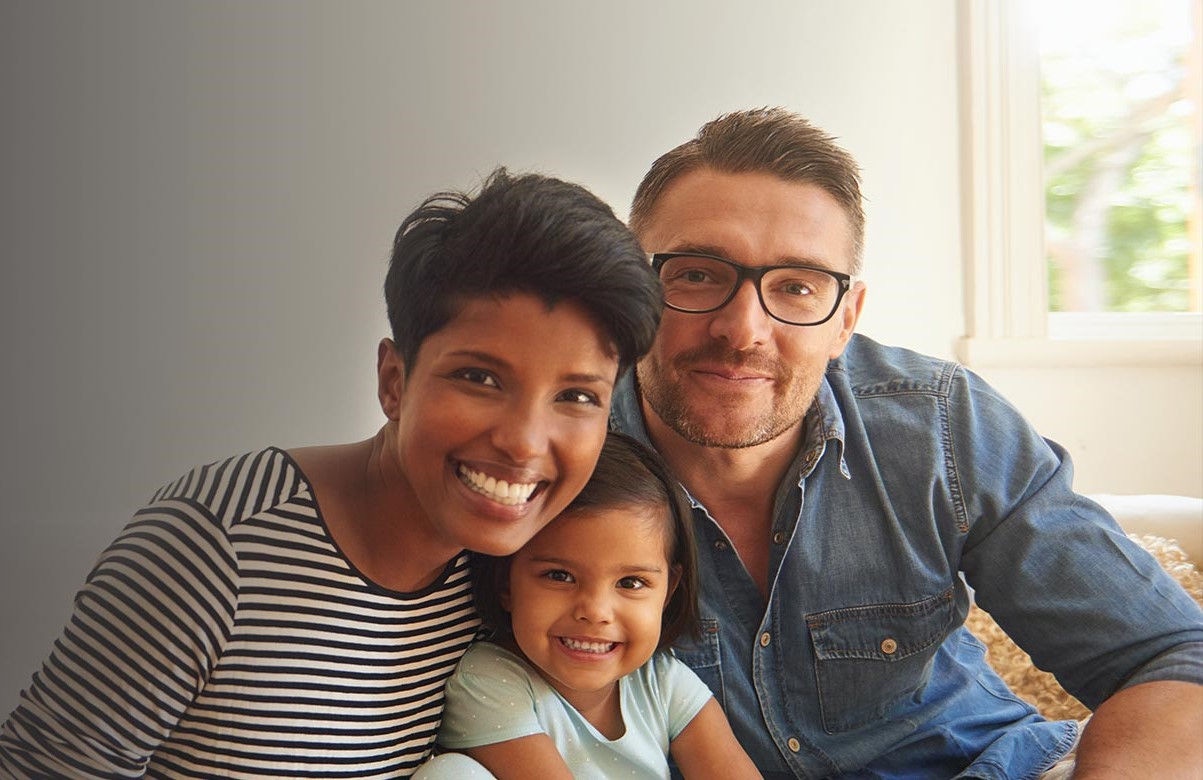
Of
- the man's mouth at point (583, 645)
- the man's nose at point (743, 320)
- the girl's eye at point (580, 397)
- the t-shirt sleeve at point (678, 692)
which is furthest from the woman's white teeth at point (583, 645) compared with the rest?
the man's nose at point (743, 320)

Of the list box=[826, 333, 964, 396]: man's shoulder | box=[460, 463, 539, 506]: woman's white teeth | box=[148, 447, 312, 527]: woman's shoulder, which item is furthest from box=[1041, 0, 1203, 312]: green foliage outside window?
box=[148, 447, 312, 527]: woman's shoulder

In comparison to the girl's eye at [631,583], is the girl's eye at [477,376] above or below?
above

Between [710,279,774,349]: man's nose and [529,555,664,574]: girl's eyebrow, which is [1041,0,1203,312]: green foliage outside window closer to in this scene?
[710,279,774,349]: man's nose

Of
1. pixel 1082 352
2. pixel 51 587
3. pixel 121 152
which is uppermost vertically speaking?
pixel 121 152

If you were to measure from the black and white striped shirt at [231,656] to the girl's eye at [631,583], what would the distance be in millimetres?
167

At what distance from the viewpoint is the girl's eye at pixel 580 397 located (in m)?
0.85

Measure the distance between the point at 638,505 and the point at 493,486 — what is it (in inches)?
7.6

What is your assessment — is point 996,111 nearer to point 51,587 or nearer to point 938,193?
point 938,193

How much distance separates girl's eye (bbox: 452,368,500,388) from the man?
0.35 metres

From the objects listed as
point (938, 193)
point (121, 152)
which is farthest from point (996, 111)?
point (121, 152)

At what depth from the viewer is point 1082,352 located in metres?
2.26

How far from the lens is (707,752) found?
102cm

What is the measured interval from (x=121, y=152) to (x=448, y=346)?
264mm

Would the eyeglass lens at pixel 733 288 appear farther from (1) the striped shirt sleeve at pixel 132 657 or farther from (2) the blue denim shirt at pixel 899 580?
→ (1) the striped shirt sleeve at pixel 132 657
